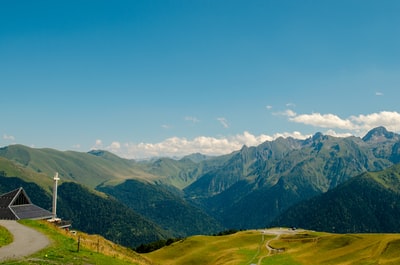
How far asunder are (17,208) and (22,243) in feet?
118

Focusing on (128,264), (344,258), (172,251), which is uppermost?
(128,264)

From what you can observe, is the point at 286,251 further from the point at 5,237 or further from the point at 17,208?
the point at 5,237

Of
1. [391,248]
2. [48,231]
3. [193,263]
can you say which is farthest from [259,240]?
[48,231]

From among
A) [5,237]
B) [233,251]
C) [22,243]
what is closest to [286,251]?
[233,251]

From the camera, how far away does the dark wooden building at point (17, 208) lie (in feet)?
220

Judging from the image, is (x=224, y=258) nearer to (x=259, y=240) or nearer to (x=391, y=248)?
(x=259, y=240)

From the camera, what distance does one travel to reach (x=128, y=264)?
38938mm

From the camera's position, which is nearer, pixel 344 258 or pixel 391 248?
pixel 391 248

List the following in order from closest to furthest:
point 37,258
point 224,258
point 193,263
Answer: point 37,258, point 224,258, point 193,263

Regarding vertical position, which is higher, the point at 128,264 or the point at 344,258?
the point at 128,264

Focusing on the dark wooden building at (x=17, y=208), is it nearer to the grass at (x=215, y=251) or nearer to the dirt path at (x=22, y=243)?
the dirt path at (x=22, y=243)

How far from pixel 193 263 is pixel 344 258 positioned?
41.6 m

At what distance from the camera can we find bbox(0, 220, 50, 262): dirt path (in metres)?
33.3

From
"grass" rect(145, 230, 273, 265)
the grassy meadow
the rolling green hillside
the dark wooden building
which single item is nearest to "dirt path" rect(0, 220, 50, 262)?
the grassy meadow
